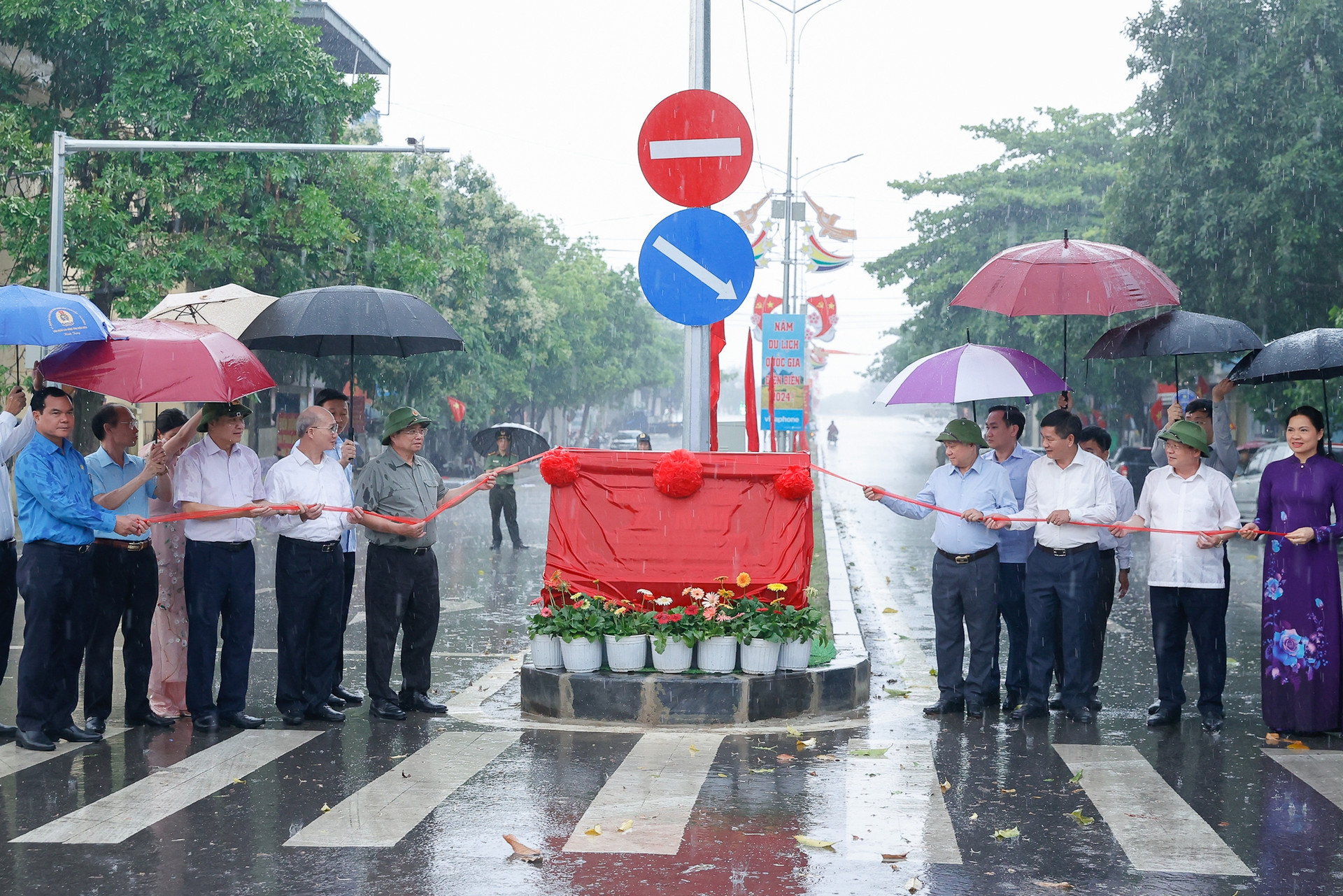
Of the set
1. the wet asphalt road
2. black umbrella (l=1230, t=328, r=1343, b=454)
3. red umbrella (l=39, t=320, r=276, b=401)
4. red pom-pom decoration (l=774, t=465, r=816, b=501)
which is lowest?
the wet asphalt road

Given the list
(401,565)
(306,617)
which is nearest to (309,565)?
(306,617)

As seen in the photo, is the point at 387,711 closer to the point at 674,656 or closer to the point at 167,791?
the point at 674,656

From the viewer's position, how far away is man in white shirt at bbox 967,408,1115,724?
319 inches

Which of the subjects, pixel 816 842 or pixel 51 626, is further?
pixel 51 626

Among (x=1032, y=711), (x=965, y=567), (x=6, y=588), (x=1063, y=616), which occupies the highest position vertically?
(x=965, y=567)

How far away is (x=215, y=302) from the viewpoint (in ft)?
31.8

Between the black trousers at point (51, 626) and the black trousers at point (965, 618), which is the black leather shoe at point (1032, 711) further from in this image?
the black trousers at point (51, 626)

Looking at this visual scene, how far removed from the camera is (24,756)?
7121mm

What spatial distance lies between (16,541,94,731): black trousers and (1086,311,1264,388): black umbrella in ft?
21.1

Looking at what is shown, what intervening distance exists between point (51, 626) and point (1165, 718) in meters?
6.25

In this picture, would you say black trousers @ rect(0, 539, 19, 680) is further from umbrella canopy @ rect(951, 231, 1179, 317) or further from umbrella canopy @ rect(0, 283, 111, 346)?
umbrella canopy @ rect(951, 231, 1179, 317)

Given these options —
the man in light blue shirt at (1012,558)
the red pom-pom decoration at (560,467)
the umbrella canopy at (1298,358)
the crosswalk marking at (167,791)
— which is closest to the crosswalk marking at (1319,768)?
the man in light blue shirt at (1012,558)

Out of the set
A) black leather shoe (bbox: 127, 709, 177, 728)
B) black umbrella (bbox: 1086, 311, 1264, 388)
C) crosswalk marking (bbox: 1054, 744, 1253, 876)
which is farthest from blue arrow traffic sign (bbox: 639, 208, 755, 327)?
black leather shoe (bbox: 127, 709, 177, 728)

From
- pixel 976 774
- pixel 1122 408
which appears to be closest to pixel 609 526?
pixel 976 774
